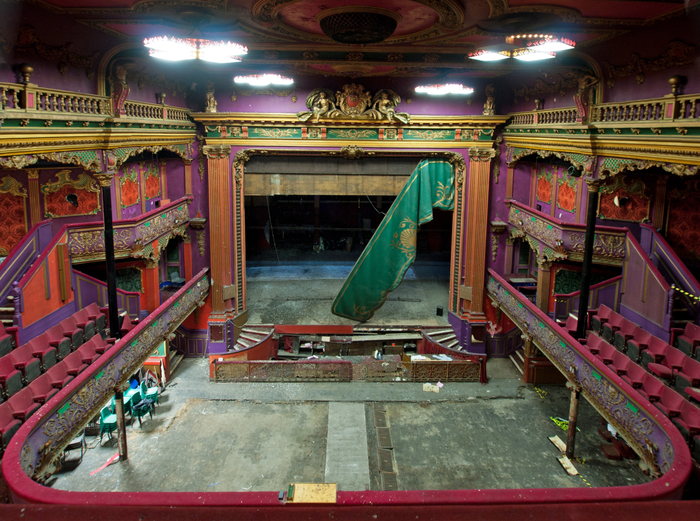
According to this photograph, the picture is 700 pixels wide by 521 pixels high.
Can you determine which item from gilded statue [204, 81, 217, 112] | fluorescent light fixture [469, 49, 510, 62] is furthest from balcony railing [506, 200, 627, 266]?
gilded statue [204, 81, 217, 112]

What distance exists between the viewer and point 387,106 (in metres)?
15.9

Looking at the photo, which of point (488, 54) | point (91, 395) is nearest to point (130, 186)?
point (91, 395)

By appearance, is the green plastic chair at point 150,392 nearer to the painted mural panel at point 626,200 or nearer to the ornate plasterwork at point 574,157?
the ornate plasterwork at point 574,157

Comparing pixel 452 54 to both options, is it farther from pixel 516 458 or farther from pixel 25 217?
pixel 25 217

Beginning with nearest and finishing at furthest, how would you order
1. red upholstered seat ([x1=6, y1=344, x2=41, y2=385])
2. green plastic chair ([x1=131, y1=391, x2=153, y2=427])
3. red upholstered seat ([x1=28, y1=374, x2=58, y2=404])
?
red upholstered seat ([x1=28, y1=374, x2=58, y2=404])
red upholstered seat ([x1=6, y1=344, x2=41, y2=385])
green plastic chair ([x1=131, y1=391, x2=153, y2=427])

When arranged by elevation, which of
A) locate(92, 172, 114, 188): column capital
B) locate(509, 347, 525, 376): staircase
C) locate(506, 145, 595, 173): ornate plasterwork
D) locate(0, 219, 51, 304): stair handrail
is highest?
locate(506, 145, 595, 173): ornate plasterwork

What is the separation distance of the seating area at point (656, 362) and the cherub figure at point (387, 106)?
8299 mm

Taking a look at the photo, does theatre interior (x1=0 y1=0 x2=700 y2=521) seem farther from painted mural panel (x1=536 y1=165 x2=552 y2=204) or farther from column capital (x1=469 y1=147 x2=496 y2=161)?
painted mural panel (x1=536 y1=165 x2=552 y2=204)

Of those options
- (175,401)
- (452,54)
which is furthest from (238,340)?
(452,54)

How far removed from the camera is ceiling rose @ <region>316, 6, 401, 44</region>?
7.47m

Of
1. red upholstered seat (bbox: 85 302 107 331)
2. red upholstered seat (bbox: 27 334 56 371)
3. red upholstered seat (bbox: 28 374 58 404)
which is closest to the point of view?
red upholstered seat (bbox: 28 374 58 404)

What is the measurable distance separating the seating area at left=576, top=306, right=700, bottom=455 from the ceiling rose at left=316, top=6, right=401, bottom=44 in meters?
7.51

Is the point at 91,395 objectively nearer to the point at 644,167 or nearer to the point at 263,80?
the point at 263,80

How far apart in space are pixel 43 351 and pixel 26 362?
0.80 m
